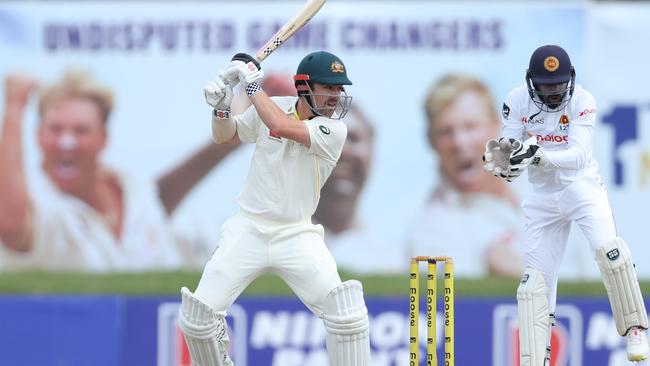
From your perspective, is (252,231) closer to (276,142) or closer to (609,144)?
(276,142)

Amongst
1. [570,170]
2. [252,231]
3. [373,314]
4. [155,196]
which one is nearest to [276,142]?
[252,231]

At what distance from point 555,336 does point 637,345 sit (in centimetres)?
265

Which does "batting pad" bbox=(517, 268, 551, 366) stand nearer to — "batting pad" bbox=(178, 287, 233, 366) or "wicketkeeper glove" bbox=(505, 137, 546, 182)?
"wicketkeeper glove" bbox=(505, 137, 546, 182)

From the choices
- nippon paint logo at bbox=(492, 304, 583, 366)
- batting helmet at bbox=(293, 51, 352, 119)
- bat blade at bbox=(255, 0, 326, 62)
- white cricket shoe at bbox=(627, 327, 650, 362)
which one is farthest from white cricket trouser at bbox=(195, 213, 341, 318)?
nippon paint logo at bbox=(492, 304, 583, 366)

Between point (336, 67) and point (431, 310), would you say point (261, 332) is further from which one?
point (336, 67)

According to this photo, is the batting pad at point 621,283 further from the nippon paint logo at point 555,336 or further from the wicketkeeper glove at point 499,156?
the nippon paint logo at point 555,336

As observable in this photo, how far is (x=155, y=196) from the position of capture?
13469mm

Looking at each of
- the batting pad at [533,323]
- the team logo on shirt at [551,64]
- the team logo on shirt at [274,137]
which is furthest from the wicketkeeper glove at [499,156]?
the team logo on shirt at [274,137]

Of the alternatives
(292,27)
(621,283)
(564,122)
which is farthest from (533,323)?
(292,27)

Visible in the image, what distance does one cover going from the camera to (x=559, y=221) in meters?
7.91

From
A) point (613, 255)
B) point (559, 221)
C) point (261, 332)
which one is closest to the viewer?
point (613, 255)

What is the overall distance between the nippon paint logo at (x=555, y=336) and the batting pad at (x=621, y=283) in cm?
258

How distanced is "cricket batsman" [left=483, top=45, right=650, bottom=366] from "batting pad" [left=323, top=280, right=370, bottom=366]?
34.3 inches

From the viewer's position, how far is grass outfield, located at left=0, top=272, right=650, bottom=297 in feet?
42.1
